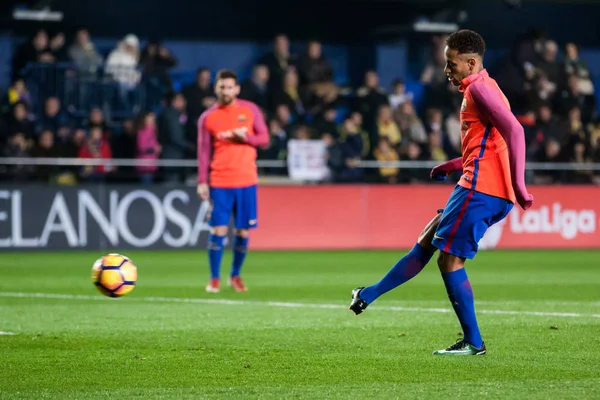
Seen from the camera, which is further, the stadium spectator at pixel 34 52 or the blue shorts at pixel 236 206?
the stadium spectator at pixel 34 52

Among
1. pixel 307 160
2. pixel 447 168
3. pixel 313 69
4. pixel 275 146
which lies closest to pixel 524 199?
pixel 447 168

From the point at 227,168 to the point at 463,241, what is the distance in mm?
5425

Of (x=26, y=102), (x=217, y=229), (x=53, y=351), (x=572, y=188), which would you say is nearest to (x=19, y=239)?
(x=26, y=102)

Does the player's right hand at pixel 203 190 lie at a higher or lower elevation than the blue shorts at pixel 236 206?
higher

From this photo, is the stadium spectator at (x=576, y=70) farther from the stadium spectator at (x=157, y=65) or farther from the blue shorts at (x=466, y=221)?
the blue shorts at (x=466, y=221)

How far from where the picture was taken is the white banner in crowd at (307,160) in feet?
64.4

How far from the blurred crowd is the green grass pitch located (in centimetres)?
A: 494

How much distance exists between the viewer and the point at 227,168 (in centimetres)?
1237

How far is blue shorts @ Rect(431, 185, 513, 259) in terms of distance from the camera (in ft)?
23.8

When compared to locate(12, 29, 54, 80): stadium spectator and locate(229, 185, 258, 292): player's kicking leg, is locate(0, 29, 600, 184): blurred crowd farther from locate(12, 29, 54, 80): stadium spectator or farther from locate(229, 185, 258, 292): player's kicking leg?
locate(229, 185, 258, 292): player's kicking leg

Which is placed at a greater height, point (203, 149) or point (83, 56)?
point (83, 56)

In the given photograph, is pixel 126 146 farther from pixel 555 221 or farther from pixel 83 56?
pixel 555 221

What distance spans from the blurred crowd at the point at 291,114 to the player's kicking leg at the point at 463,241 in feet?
40.5

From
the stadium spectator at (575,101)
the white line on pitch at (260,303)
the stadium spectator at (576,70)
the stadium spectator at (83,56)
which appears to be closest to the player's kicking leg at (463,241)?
the white line on pitch at (260,303)
